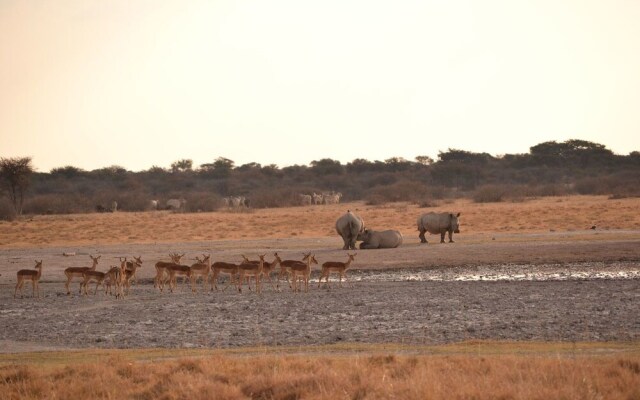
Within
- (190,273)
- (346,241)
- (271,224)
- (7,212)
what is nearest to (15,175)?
(7,212)

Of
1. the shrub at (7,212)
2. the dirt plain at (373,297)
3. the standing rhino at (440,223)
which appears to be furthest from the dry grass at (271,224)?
the standing rhino at (440,223)

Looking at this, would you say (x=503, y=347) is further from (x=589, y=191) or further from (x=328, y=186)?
(x=328, y=186)

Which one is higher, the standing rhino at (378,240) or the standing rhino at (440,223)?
the standing rhino at (440,223)

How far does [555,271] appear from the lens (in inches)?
1112

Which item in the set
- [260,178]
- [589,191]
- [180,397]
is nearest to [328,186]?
[260,178]

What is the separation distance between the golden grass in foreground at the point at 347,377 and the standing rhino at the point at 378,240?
71.8 feet

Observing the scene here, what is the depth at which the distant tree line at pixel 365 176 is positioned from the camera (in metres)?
90.8

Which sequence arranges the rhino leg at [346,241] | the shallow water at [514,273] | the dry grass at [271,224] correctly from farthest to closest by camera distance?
the dry grass at [271,224] → the rhino leg at [346,241] → the shallow water at [514,273]

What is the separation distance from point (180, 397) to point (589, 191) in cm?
7084

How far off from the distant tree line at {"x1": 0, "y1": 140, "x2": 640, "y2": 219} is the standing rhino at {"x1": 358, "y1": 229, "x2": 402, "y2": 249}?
43.2 metres

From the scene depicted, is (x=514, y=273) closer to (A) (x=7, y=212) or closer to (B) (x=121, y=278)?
(B) (x=121, y=278)

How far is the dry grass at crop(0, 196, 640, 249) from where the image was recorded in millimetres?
45406

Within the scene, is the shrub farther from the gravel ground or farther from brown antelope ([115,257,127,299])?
brown antelope ([115,257,127,299])

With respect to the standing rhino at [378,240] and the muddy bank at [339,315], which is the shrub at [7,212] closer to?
the standing rhino at [378,240]
